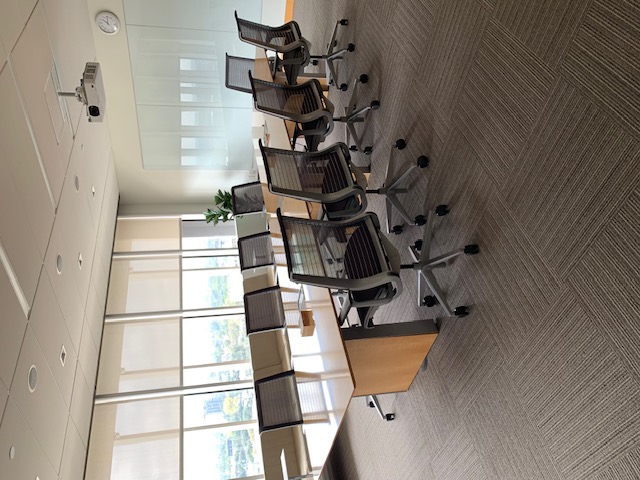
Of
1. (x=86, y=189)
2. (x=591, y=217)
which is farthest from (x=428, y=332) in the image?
(x=86, y=189)

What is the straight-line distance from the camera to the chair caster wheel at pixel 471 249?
2.33 metres

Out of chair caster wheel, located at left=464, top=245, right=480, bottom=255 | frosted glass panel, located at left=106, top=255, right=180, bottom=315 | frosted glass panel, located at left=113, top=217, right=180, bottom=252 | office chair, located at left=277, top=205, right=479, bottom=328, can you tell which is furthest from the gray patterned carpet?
frosted glass panel, located at left=113, top=217, right=180, bottom=252

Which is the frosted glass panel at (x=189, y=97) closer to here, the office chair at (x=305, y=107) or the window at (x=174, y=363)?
the window at (x=174, y=363)

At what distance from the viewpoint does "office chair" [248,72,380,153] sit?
330 centimetres

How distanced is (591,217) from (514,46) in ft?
2.72

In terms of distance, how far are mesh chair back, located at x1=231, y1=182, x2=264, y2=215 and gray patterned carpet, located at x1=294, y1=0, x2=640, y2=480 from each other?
2.53 metres

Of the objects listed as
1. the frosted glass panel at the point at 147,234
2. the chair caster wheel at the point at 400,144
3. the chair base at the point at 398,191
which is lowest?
the chair base at the point at 398,191

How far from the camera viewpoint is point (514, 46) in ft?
6.89

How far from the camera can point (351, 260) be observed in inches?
89.8

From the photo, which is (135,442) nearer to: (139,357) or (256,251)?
(139,357)

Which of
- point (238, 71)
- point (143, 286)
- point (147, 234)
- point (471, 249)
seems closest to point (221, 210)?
point (147, 234)

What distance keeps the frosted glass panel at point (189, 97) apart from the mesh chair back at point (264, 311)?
2954 mm

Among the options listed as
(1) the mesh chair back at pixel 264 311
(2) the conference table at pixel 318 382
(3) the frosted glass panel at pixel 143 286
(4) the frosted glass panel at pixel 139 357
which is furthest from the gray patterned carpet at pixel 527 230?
(3) the frosted glass panel at pixel 143 286

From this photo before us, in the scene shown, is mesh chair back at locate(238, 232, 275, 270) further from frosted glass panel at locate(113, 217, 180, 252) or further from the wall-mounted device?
frosted glass panel at locate(113, 217, 180, 252)
